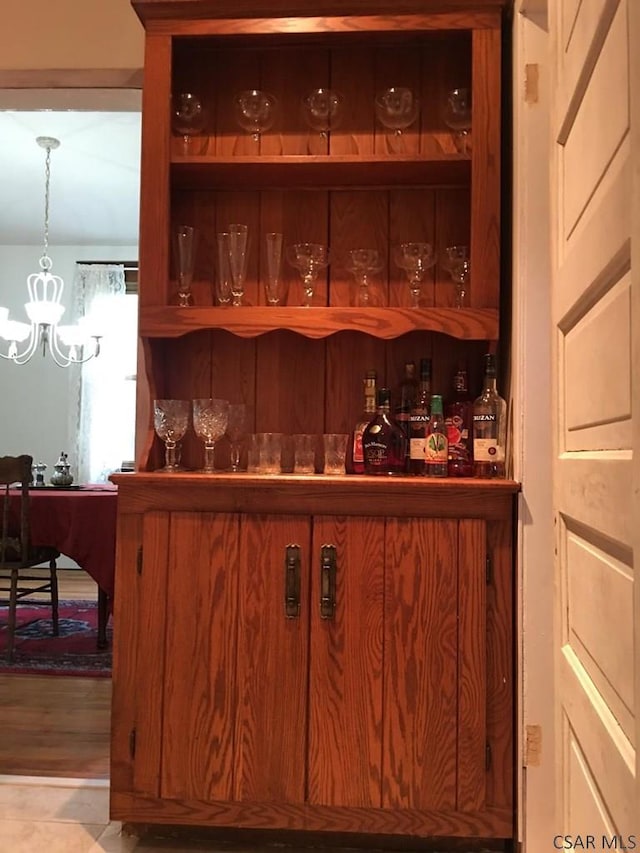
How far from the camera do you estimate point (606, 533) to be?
909 mm

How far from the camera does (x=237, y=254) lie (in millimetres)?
1925

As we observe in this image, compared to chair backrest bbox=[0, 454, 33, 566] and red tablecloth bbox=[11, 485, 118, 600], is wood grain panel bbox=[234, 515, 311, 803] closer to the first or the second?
red tablecloth bbox=[11, 485, 118, 600]

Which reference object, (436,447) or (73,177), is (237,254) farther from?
(73,177)

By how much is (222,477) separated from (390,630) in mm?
537

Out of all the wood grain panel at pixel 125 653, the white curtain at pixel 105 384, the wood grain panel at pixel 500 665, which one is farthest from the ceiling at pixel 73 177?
the wood grain panel at pixel 500 665

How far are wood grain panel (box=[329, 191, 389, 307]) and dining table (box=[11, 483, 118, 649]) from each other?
1797 mm

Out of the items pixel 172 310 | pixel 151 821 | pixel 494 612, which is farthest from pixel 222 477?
pixel 151 821

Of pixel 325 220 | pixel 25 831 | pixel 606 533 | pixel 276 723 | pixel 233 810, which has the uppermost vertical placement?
pixel 325 220

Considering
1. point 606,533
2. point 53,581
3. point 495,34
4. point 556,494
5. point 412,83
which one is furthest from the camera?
point 53,581

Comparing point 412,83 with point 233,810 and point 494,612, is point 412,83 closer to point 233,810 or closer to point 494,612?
point 494,612

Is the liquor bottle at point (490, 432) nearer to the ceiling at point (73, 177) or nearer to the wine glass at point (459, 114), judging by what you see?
the wine glass at point (459, 114)

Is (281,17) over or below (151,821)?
over

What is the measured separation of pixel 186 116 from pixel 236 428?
0.89 m

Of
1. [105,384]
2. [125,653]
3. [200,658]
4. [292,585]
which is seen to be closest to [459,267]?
[292,585]
